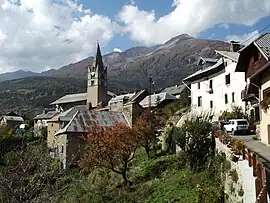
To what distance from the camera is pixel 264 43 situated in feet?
91.8

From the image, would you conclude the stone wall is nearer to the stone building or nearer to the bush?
the bush

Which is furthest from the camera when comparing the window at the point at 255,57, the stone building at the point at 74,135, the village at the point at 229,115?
the stone building at the point at 74,135

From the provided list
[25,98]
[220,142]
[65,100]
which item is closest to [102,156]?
[220,142]

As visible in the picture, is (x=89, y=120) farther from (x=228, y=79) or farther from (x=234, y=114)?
(x=234, y=114)

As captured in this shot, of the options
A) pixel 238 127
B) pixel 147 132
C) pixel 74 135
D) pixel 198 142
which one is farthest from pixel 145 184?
pixel 74 135

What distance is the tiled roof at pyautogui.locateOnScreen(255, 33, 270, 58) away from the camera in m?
26.7

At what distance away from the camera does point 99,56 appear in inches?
4461

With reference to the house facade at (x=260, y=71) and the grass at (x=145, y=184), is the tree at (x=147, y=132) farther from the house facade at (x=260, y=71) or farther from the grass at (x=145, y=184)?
the house facade at (x=260, y=71)

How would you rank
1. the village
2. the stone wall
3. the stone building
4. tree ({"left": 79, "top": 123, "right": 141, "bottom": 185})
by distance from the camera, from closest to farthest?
the stone wall
the village
tree ({"left": 79, "top": 123, "right": 141, "bottom": 185})
the stone building

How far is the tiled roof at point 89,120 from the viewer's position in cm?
5141

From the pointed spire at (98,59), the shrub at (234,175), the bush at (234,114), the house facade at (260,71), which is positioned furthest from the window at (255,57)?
the pointed spire at (98,59)

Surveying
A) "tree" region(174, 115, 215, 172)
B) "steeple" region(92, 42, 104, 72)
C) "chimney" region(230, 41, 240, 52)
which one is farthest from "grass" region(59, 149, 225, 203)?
"steeple" region(92, 42, 104, 72)

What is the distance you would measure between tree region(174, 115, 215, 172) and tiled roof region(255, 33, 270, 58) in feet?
20.5

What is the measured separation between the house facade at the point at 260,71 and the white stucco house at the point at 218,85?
980cm
